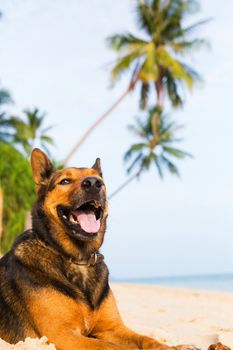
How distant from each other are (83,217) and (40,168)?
27.0 inches

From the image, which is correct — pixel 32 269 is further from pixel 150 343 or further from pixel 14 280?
pixel 150 343

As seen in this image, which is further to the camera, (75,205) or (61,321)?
(75,205)

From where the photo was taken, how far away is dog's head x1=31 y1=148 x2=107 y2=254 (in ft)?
16.0

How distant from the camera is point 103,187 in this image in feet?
16.5

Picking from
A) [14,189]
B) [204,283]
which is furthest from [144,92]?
[204,283]

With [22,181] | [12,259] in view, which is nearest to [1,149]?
[22,181]

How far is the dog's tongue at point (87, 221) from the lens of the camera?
4895 mm

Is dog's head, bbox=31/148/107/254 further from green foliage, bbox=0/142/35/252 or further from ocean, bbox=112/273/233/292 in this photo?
ocean, bbox=112/273/233/292

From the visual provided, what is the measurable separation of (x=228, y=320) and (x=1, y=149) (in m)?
17.9

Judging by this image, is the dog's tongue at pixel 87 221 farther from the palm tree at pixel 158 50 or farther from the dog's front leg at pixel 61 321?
the palm tree at pixel 158 50

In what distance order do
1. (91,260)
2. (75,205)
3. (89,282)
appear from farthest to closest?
(91,260) < (89,282) < (75,205)

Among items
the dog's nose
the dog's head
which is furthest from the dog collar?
the dog's nose

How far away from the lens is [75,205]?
4.84 meters

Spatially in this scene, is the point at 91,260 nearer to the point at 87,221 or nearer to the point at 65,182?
the point at 87,221
